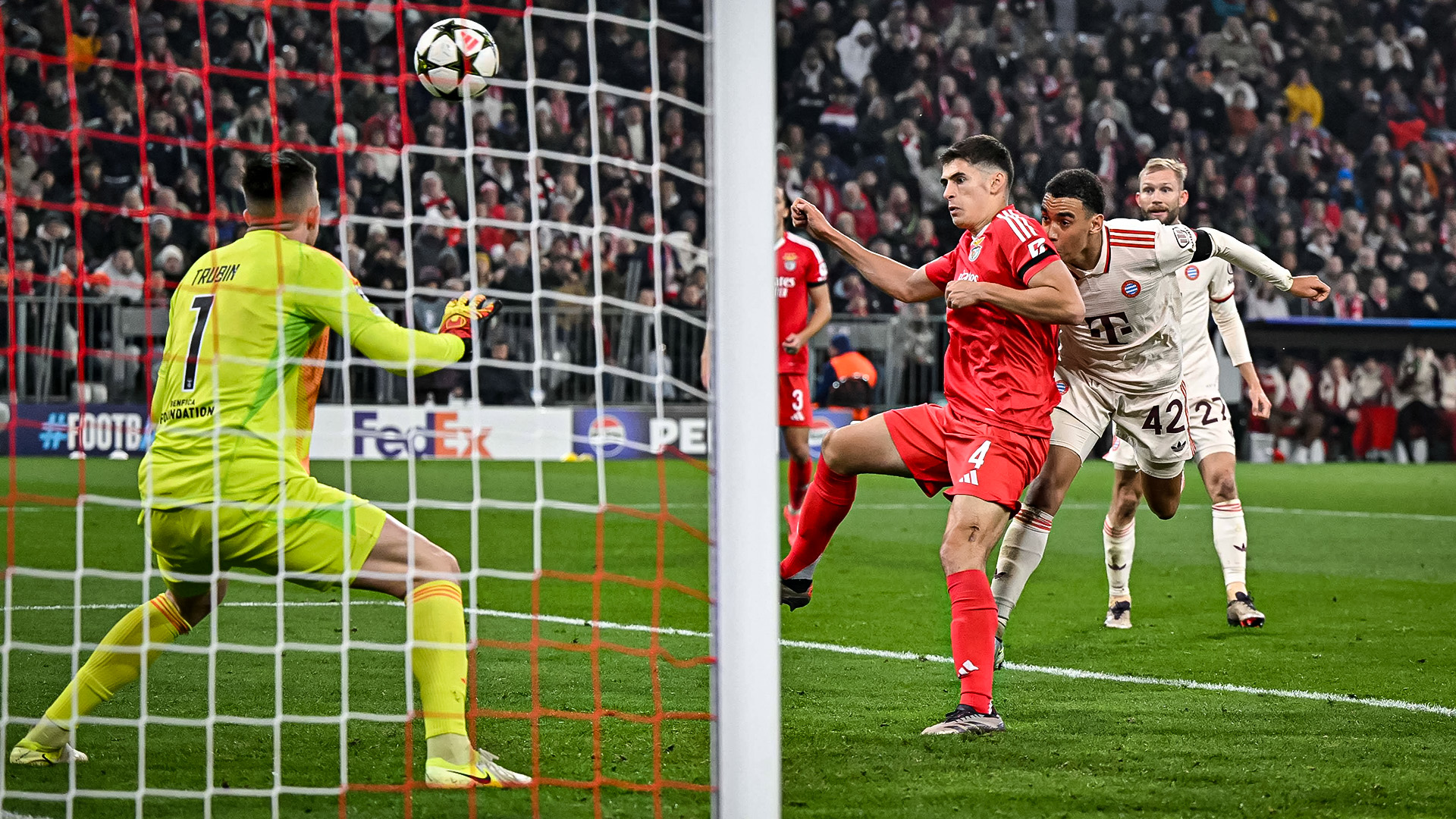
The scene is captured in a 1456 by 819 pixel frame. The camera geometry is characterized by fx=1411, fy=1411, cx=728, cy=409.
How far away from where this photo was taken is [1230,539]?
7.01m

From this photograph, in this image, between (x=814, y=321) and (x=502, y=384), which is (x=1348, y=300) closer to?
(x=502, y=384)

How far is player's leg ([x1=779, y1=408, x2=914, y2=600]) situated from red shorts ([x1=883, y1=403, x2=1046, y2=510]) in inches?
2.0

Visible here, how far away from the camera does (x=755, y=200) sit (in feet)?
10.4

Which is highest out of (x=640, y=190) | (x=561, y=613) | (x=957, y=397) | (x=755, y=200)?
(x=640, y=190)

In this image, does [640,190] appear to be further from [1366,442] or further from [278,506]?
Result: [278,506]

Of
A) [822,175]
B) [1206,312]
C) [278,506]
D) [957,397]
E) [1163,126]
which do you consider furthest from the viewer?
[1163,126]

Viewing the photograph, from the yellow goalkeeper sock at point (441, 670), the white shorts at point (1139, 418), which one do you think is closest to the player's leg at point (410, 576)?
the yellow goalkeeper sock at point (441, 670)

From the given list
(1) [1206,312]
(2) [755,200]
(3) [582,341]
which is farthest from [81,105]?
(2) [755,200]

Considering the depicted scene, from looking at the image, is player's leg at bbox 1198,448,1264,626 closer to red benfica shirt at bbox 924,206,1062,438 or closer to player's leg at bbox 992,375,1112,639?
player's leg at bbox 992,375,1112,639

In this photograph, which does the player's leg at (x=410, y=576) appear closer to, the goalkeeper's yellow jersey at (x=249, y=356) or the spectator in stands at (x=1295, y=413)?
the goalkeeper's yellow jersey at (x=249, y=356)

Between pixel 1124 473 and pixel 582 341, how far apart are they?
10310mm

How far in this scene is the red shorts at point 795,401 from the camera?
967 cm

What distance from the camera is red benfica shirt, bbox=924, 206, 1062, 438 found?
4.64m

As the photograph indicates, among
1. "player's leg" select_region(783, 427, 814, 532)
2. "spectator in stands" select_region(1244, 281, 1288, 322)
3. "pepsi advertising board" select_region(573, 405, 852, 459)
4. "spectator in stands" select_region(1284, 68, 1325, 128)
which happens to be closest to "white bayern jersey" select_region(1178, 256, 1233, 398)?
"player's leg" select_region(783, 427, 814, 532)
